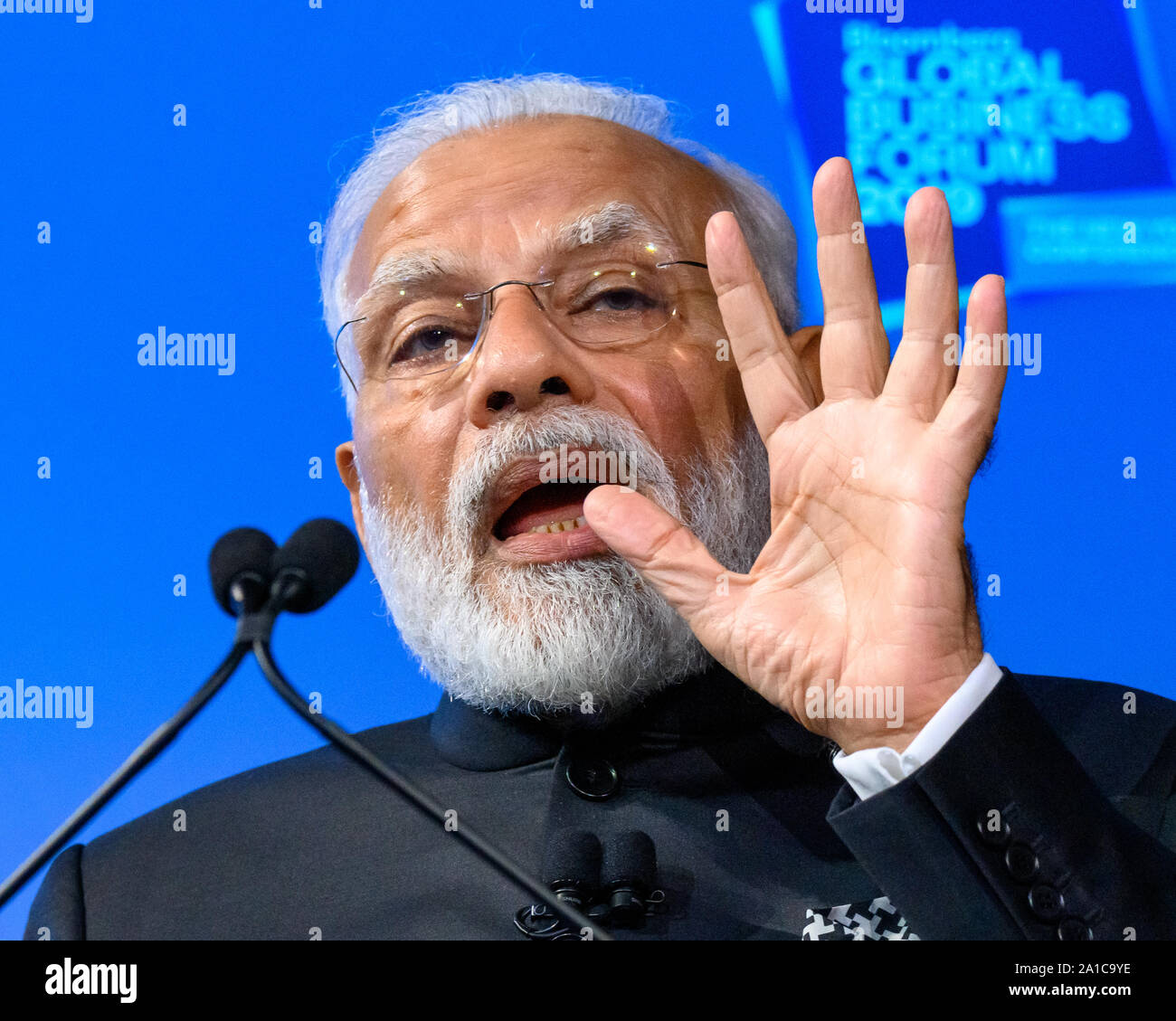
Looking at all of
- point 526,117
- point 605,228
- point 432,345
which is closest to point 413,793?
point 432,345

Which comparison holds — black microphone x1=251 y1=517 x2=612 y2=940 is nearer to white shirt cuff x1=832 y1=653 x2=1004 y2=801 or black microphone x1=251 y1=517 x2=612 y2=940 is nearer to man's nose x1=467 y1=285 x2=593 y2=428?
white shirt cuff x1=832 y1=653 x2=1004 y2=801

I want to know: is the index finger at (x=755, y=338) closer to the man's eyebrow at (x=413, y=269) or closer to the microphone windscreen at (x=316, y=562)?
the man's eyebrow at (x=413, y=269)

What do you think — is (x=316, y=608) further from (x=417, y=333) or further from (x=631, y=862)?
(x=417, y=333)

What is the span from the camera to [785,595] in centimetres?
182

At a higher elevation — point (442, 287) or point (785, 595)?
point (442, 287)

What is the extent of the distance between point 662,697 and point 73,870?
1.09 m

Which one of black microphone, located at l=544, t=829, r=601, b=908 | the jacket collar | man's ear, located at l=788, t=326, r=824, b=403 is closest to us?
black microphone, located at l=544, t=829, r=601, b=908

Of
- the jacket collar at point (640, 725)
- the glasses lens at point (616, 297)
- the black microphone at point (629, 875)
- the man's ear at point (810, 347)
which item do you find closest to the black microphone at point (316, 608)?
the black microphone at point (629, 875)

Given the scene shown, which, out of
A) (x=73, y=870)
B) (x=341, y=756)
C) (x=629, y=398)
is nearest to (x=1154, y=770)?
(x=629, y=398)

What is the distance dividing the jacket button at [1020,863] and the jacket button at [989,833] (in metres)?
0.01

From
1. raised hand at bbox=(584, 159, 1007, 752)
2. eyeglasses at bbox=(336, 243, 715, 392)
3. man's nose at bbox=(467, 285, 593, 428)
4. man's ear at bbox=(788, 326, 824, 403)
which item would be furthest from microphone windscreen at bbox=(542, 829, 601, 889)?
man's ear at bbox=(788, 326, 824, 403)

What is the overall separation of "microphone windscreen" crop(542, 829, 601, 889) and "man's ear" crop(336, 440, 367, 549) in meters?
0.93

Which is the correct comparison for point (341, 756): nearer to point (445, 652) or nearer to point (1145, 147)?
point (445, 652)

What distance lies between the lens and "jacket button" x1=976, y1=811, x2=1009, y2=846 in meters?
1.56
